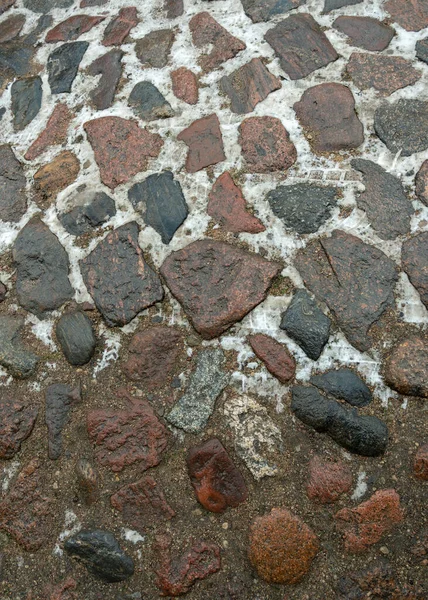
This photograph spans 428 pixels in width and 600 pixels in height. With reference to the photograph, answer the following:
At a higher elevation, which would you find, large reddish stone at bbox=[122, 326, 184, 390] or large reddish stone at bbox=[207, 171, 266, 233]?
large reddish stone at bbox=[207, 171, 266, 233]

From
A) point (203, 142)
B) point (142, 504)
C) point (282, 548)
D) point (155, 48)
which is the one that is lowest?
point (282, 548)

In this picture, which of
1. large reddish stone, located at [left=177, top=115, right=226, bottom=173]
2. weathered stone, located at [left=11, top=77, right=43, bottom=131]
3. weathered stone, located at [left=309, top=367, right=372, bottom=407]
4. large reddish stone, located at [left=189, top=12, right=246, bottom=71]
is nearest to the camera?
weathered stone, located at [left=309, top=367, right=372, bottom=407]

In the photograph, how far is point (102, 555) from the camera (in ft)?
6.25

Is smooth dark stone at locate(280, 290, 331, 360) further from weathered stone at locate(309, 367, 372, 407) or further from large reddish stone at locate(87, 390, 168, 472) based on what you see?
large reddish stone at locate(87, 390, 168, 472)

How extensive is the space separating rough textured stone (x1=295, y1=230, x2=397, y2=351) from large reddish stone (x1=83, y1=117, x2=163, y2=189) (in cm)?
86

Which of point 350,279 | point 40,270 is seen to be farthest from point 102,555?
point 350,279

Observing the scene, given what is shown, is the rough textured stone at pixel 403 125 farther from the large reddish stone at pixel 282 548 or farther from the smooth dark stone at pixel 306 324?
the large reddish stone at pixel 282 548

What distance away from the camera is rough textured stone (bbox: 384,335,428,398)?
73.8 inches

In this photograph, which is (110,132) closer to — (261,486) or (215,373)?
(215,373)

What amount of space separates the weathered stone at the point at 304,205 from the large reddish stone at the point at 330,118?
215mm

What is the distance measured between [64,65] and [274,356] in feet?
6.58

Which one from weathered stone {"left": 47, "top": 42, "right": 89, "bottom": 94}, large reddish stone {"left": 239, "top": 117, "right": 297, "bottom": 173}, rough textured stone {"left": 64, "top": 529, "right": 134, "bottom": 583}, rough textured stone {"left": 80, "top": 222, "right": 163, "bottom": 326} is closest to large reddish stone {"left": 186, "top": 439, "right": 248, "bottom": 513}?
rough textured stone {"left": 64, "top": 529, "right": 134, "bottom": 583}

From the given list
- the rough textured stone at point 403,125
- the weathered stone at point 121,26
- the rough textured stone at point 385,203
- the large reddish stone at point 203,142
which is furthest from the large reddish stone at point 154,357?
the weathered stone at point 121,26

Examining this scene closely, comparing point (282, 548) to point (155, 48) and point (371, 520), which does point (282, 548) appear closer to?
point (371, 520)
